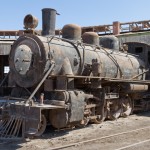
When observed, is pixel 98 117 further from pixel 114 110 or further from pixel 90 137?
pixel 90 137

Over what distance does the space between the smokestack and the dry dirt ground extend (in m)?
3.11

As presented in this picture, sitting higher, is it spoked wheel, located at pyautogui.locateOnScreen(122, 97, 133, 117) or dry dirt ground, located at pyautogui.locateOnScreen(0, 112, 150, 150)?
spoked wheel, located at pyautogui.locateOnScreen(122, 97, 133, 117)

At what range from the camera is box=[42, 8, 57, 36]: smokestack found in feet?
32.2

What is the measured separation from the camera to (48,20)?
9.84m

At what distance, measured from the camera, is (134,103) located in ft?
44.7

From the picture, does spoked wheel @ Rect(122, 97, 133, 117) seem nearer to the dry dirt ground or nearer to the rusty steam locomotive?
the rusty steam locomotive

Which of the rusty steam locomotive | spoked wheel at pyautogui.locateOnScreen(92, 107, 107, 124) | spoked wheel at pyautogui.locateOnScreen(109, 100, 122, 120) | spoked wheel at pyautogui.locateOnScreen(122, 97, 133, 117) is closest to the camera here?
the rusty steam locomotive

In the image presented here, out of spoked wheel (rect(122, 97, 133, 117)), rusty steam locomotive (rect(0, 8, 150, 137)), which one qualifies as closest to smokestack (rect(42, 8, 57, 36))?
rusty steam locomotive (rect(0, 8, 150, 137))

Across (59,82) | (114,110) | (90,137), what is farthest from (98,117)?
(59,82)

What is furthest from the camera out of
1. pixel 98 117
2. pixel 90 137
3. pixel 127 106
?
pixel 127 106

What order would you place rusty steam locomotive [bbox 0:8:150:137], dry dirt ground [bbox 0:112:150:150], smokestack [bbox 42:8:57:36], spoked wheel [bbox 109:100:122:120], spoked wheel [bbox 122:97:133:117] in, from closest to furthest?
dry dirt ground [bbox 0:112:150:150]
rusty steam locomotive [bbox 0:8:150:137]
smokestack [bbox 42:8:57:36]
spoked wheel [bbox 109:100:122:120]
spoked wheel [bbox 122:97:133:117]

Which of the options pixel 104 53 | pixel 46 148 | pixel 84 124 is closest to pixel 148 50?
pixel 104 53

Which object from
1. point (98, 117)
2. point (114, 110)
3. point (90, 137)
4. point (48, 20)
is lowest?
point (90, 137)

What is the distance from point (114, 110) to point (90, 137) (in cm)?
363
